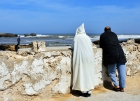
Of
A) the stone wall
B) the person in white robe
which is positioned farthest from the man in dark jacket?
the stone wall

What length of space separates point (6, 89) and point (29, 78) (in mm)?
498

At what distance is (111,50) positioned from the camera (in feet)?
19.2

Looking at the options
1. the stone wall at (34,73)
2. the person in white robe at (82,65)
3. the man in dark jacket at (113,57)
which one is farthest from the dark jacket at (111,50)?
the stone wall at (34,73)

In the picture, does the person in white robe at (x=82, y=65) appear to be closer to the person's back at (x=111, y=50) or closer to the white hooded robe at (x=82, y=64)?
the white hooded robe at (x=82, y=64)

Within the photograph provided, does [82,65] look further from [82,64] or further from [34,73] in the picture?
[34,73]

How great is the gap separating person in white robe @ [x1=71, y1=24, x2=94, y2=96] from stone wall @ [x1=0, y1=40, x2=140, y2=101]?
0.20 metres

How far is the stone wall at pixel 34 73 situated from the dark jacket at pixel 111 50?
1011mm

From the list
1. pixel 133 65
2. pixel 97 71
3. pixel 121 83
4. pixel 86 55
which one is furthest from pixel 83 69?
pixel 133 65

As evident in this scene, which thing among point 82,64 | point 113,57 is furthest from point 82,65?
point 113,57

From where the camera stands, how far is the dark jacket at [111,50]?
5.84 meters

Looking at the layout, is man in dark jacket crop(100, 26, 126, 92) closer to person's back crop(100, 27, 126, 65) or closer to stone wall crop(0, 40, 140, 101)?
person's back crop(100, 27, 126, 65)

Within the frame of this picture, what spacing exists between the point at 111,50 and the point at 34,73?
1993 mm

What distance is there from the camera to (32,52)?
16.6 feet

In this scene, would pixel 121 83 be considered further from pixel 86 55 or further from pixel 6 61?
pixel 6 61
